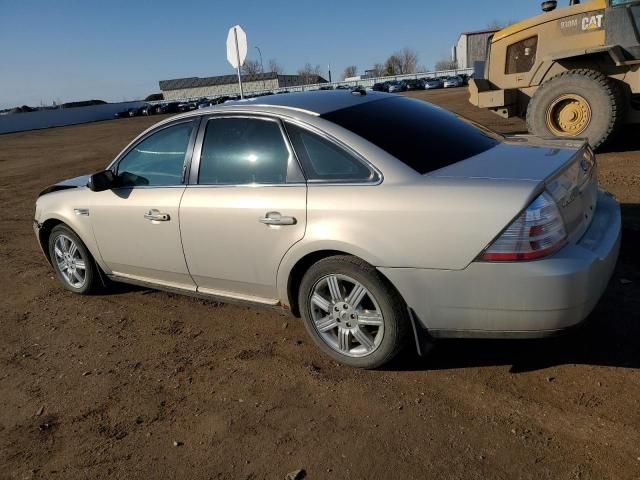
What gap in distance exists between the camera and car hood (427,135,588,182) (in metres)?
2.81

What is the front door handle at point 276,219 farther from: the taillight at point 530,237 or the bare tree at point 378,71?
the bare tree at point 378,71

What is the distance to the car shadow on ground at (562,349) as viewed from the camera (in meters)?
3.14

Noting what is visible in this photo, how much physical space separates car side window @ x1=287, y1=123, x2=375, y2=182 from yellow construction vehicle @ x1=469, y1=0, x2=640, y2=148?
20.4 ft

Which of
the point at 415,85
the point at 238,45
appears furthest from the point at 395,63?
the point at 238,45

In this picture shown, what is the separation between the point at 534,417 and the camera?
2.71m

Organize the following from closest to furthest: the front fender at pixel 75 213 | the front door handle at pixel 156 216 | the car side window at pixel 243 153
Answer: the car side window at pixel 243 153, the front door handle at pixel 156 216, the front fender at pixel 75 213

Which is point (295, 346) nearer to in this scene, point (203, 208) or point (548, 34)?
point (203, 208)

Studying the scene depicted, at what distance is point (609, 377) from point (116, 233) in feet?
11.8

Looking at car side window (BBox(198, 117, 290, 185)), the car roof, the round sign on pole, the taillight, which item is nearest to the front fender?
car side window (BBox(198, 117, 290, 185))

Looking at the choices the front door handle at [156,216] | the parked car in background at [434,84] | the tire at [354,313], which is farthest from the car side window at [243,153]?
the parked car in background at [434,84]

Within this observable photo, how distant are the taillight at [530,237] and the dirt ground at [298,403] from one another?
83 cm

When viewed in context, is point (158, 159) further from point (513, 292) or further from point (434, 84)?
point (434, 84)

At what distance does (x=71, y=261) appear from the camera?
5031mm

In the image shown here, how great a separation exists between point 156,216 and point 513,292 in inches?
100
